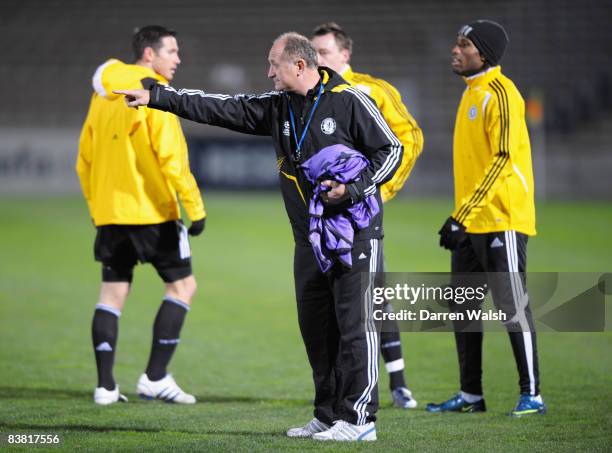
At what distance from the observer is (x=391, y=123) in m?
5.91

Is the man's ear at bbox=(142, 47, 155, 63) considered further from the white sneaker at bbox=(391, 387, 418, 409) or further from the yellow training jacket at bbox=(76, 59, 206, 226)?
the white sneaker at bbox=(391, 387, 418, 409)

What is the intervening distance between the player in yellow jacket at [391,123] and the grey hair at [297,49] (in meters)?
1.18

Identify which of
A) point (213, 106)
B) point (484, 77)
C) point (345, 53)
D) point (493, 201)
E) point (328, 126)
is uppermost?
point (345, 53)

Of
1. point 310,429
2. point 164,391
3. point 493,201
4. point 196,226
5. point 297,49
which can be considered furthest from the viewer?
point 196,226

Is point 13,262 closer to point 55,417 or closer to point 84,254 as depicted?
point 84,254

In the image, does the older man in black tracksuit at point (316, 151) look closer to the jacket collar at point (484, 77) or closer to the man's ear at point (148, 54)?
the jacket collar at point (484, 77)

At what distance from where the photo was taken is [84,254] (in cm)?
1430

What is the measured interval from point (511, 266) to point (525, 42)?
84.5 ft

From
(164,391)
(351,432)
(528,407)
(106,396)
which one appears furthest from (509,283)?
(106,396)

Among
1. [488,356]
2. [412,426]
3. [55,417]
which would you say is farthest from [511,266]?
[55,417]

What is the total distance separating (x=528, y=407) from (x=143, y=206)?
98.4 inches

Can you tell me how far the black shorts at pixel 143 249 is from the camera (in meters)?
6.10

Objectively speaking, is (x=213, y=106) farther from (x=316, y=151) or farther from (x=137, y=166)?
(x=137, y=166)

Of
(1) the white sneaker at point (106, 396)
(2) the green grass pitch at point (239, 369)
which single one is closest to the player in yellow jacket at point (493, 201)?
(2) the green grass pitch at point (239, 369)
